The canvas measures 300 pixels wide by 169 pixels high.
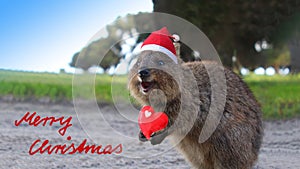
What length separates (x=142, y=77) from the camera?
2.73 metres

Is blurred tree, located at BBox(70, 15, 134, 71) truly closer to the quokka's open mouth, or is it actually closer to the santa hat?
the santa hat

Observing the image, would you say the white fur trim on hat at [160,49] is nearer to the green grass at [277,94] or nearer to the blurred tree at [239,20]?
the green grass at [277,94]

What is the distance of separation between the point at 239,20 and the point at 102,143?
4153 mm

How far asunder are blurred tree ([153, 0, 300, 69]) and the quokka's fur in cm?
424

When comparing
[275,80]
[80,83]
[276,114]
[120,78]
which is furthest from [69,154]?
[275,80]

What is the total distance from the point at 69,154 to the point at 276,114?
3818 mm

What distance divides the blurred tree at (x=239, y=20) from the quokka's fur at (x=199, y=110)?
13.9ft

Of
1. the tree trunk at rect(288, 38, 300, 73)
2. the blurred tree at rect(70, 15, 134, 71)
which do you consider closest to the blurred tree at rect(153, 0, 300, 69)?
the tree trunk at rect(288, 38, 300, 73)

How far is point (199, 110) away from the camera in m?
3.02

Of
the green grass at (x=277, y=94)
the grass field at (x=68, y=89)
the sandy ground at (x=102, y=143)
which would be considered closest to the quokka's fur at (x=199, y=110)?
the sandy ground at (x=102, y=143)

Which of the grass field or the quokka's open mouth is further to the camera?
the grass field

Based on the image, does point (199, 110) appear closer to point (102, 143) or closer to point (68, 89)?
→ point (102, 143)

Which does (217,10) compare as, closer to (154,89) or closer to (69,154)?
(69,154)

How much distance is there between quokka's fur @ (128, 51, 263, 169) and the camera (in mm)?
2887
